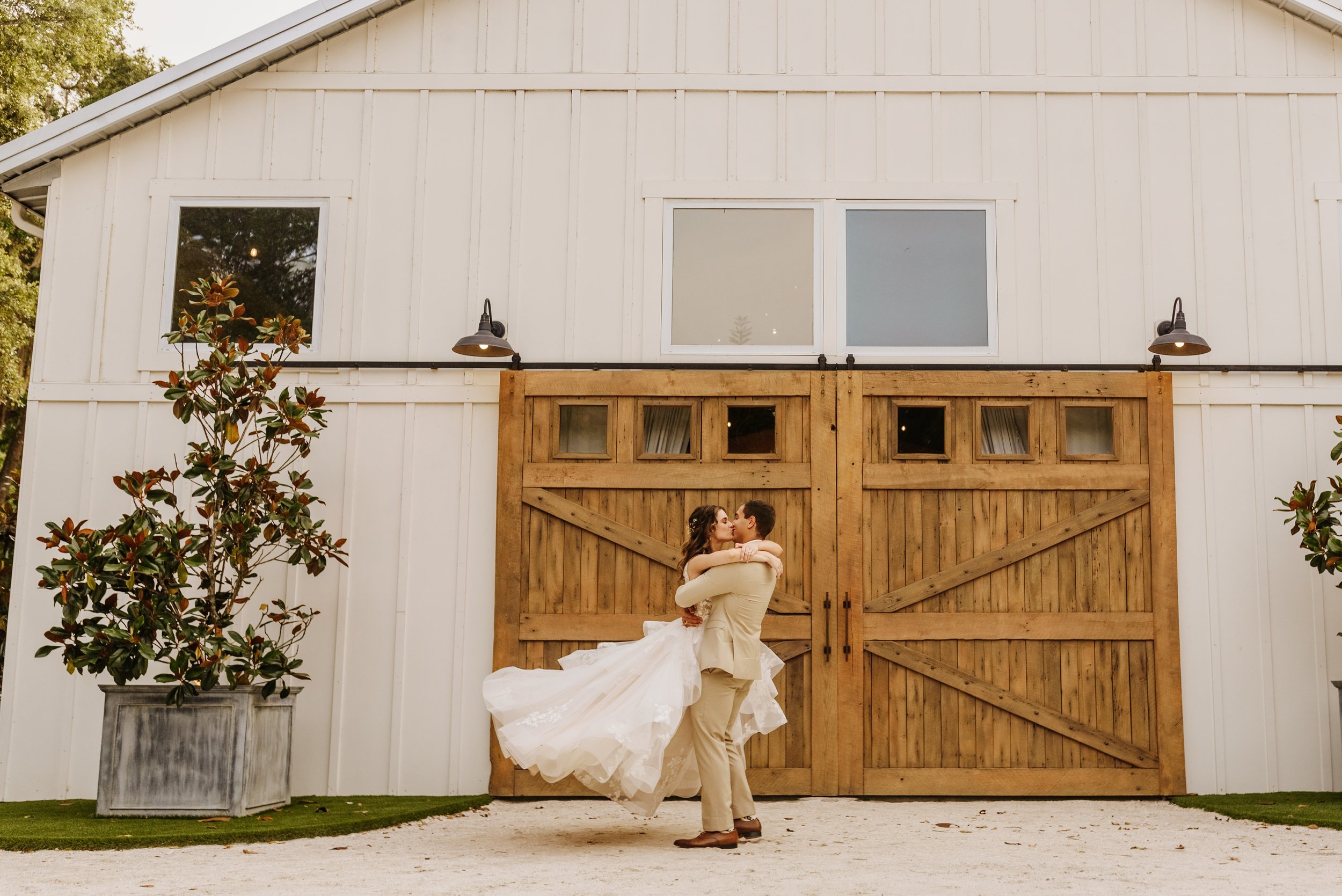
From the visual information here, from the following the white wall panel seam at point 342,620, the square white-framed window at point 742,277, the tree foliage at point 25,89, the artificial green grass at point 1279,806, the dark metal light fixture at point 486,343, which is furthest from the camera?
the tree foliage at point 25,89

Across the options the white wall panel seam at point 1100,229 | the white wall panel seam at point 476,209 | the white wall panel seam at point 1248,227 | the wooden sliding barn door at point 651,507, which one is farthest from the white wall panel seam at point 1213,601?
the white wall panel seam at point 476,209

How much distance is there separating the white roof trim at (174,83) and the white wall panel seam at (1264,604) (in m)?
6.43

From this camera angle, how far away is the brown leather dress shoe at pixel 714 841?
559 centimetres

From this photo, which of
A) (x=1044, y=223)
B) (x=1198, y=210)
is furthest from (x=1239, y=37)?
(x=1044, y=223)

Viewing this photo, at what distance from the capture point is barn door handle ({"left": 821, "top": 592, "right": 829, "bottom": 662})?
745cm

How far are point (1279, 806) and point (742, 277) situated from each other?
4439mm

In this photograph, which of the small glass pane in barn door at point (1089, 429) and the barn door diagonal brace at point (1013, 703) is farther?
the small glass pane in barn door at point (1089, 429)

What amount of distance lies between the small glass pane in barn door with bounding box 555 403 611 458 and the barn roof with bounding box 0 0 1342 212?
3042mm

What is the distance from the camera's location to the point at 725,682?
18.9 feet

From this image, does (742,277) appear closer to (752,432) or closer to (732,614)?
(752,432)

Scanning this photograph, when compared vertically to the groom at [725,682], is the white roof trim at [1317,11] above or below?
above

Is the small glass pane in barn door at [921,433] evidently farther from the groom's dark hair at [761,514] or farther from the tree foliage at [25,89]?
the tree foliage at [25,89]

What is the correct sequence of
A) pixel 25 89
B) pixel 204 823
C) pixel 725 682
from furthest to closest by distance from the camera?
pixel 25 89
pixel 204 823
pixel 725 682

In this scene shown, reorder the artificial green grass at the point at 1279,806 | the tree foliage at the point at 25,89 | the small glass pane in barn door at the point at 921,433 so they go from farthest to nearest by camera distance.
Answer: the tree foliage at the point at 25,89
the small glass pane in barn door at the point at 921,433
the artificial green grass at the point at 1279,806
